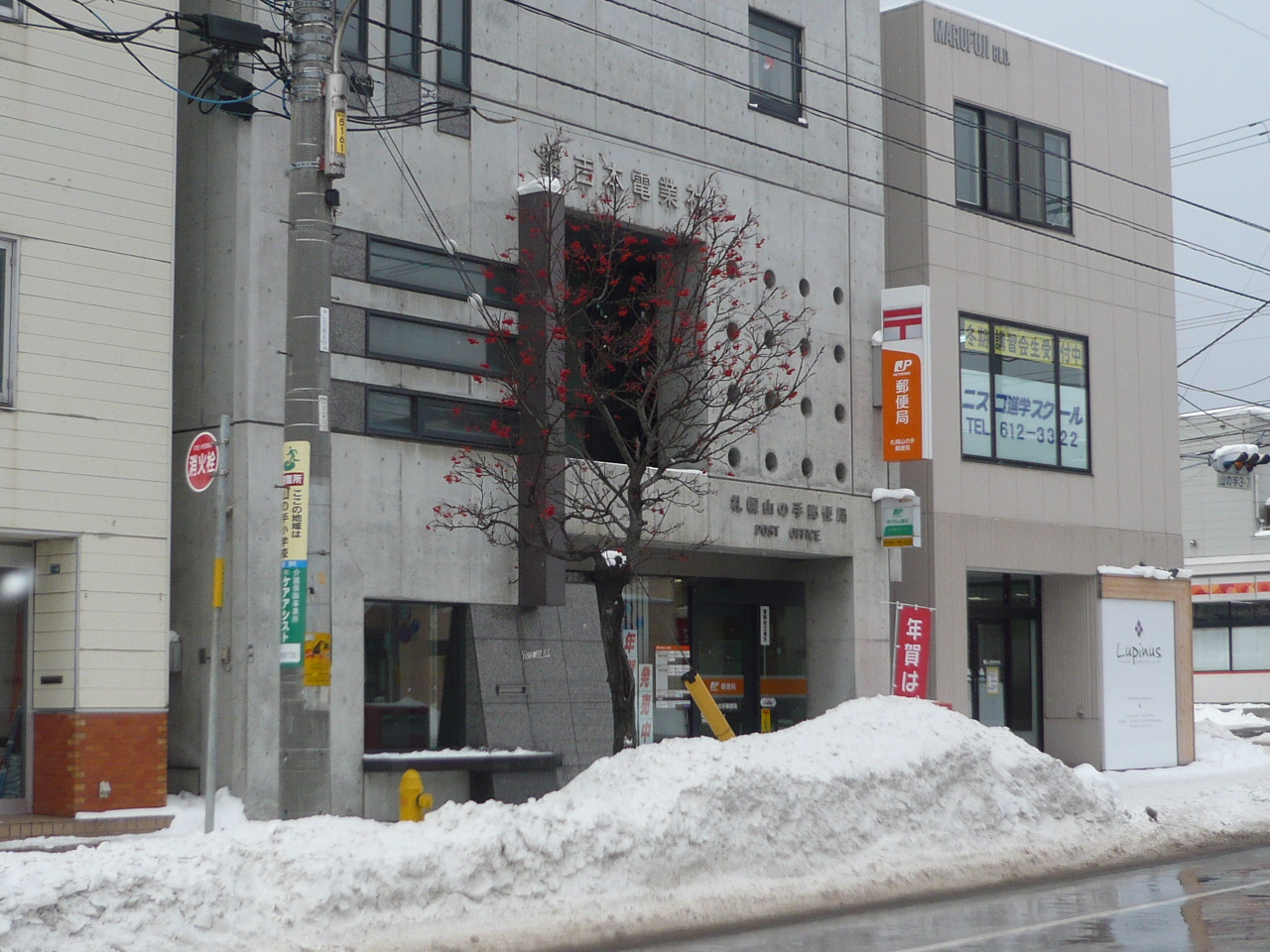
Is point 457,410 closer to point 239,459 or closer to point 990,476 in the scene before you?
point 239,459

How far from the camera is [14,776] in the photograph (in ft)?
48.8

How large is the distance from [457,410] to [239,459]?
2.63 metres

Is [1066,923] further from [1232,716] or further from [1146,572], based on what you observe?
[1232,716]

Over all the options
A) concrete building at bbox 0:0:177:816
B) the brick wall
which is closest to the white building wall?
concrete building at bbox 0:0:177:816

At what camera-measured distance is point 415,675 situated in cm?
1739

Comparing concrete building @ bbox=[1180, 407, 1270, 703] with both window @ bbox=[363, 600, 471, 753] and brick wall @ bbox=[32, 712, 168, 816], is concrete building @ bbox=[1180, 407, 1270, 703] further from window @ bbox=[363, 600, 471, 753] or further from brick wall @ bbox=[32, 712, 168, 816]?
brick wall @ bbox=[32, 712, 168, 816]

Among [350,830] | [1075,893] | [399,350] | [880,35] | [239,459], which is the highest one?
[880,35]

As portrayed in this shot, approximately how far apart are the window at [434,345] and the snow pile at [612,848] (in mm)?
5466

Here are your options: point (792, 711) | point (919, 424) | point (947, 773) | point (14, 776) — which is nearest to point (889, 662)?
point (792, 711)

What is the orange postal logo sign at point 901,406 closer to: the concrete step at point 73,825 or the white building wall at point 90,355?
the white building wall at point 90,355

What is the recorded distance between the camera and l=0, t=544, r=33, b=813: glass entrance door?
14812 millimetres

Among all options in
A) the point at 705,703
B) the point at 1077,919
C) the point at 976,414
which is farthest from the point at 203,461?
the point at 976,414

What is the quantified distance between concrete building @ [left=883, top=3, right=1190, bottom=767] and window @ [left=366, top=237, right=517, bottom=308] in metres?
7.87

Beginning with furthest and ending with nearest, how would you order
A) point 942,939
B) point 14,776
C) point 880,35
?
point 880,35
point 14,776
point 942,939
